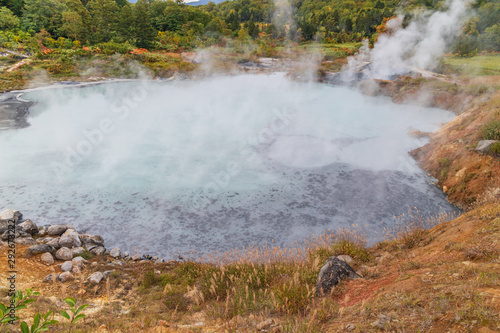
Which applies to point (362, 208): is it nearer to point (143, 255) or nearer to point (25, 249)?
point (143, 255)

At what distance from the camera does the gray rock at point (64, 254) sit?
7.35 m

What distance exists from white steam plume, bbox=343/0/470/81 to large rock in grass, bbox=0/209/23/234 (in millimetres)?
31564

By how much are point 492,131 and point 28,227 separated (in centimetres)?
1625

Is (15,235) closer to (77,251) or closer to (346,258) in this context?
(77,251)

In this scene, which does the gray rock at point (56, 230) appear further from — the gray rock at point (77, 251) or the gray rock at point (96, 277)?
the gray rock at point (96, 277)

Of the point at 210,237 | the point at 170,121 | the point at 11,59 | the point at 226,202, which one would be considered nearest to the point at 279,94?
the point at 170,121

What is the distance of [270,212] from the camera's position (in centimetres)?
986

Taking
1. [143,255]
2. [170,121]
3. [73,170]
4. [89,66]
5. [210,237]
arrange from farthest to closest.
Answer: [89,66]
[170,121]
[73,170]
[210,237]
[143,255]

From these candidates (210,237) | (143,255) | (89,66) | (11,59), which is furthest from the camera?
(89,66)

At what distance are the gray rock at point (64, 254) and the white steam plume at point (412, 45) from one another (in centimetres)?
3130

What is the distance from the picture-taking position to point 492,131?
11.2 meters

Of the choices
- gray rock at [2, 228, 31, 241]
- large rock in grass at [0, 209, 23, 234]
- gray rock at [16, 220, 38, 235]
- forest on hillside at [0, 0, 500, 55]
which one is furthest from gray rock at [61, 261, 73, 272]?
forest on hillside at [0, 0, 500, 55]

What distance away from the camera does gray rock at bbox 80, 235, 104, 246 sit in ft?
26.6

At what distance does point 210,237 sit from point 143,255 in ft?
6.27
